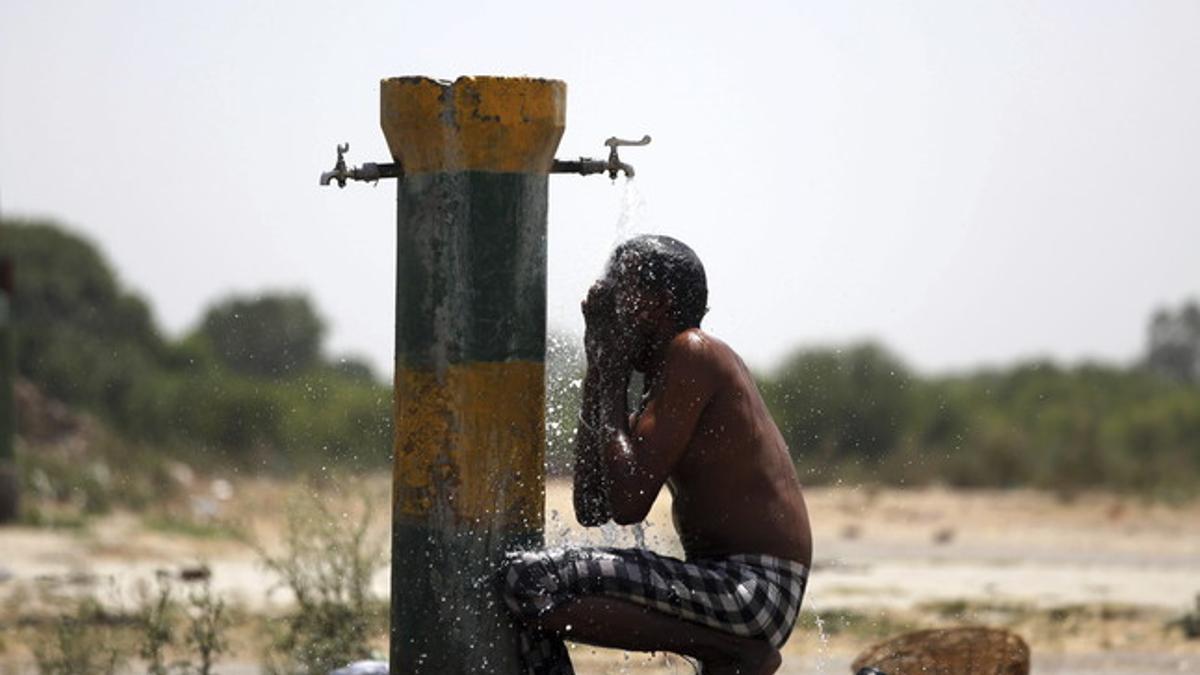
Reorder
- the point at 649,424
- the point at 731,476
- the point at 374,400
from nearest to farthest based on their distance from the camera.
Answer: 1. the point at 649,424
2. the point at 731,476
3. the point at 374,400

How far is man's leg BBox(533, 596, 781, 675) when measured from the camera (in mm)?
6457

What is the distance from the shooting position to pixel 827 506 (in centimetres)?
2453

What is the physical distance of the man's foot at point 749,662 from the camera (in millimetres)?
6621

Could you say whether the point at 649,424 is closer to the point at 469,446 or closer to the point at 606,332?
the point at 606,332

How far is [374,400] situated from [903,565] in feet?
14.4

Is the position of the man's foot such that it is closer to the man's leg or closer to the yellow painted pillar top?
the man's leg

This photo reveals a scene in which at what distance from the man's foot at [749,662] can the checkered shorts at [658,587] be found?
0.03 meters

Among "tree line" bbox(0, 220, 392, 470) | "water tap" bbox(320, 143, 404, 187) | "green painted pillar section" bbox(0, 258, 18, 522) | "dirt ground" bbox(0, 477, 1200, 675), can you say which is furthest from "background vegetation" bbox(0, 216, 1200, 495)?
"water tap" bbox(320, 143, 404, 187)

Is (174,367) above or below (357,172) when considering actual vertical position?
below

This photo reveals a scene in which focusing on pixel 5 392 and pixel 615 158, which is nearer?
pixel 615 158

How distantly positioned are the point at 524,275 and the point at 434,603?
2.99 ft

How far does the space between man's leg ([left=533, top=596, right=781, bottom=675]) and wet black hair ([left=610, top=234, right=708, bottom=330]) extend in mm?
817

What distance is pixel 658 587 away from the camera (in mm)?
6492

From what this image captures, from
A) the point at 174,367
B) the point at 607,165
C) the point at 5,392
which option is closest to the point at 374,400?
the point at 5,392
